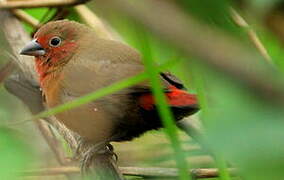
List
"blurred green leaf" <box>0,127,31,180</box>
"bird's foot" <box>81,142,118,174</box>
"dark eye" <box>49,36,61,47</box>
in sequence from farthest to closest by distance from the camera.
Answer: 1. "dark eye" <box>49,36,61,47</box>
2. "bird's foot" <box>81,142,118,174</box>
3. "blurred green leaf" <box>0,127,31,180</box>

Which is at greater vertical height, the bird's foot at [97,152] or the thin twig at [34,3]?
the thin twig at [34,3]

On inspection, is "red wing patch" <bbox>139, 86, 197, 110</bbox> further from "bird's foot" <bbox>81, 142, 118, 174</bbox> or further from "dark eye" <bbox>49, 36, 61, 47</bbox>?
"dark eye" <bbox>49, 36, 61, 47</bbox>

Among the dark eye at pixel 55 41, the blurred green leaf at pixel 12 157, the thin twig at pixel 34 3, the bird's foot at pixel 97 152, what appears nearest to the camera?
the blurred green leaf at pixel 12 157

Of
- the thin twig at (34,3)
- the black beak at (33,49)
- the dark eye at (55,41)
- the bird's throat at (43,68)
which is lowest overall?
the bird's throat at (43,68)

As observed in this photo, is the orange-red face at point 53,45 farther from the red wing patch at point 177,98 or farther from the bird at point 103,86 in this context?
the red wing patch at point 177,98

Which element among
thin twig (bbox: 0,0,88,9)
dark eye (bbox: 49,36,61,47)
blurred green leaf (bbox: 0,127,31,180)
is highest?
thin twig (bbox: 0,0,88,9)

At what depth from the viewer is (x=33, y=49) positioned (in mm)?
A: 2961

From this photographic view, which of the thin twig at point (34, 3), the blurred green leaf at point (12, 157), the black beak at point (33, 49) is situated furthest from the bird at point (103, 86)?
the blurred green leaf at point (12, 157)

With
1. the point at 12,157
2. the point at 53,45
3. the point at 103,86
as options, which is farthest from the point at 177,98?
the point at 12,157

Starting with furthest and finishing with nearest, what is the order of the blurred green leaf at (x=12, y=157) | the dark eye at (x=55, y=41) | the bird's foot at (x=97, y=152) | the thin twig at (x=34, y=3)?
the dark eye at (x=55, y=41), the thin twig at (x=34, y=3), the bird's foot at (x=97, y=152), the blurred green leaf at (x=12, y=157)

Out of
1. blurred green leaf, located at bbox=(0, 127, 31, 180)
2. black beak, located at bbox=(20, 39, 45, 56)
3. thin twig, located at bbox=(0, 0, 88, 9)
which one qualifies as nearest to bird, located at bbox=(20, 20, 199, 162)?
black beak, located at bbox=(20, 39, 45, 56)

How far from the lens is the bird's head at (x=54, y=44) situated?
299cm

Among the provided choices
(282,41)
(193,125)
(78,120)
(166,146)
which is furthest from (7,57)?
(282,41)

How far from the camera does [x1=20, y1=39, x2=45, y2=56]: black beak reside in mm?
2910
